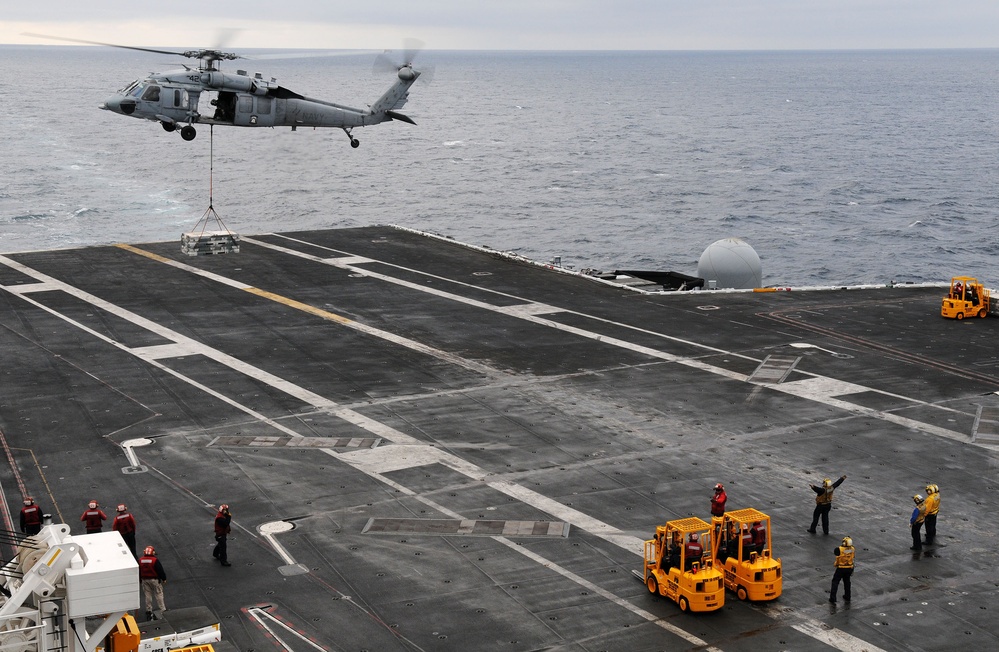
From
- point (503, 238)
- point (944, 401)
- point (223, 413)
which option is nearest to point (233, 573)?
point (223, 413)

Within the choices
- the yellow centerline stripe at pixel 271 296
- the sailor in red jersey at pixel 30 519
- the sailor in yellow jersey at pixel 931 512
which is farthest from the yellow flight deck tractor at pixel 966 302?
the sailor in red jersey at pixel 30 519

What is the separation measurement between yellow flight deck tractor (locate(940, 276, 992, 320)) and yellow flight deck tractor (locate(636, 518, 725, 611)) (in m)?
33.2

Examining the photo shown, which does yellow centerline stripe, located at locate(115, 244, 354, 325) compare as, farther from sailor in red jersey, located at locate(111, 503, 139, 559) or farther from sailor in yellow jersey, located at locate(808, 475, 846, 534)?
sailor in yellow jersey, located at locate(808, 475, 846, 534)

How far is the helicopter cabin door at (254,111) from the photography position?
5581 cm

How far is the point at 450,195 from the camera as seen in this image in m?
146

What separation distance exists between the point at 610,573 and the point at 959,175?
14548cm

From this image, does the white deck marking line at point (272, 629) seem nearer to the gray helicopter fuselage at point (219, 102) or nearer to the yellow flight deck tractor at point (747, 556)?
the yellow flight deck tractor at point (747, 556)

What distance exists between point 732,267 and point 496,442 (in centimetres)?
3507

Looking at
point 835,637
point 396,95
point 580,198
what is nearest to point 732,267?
point 396,95

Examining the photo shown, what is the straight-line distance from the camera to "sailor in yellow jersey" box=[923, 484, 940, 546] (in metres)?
29.6

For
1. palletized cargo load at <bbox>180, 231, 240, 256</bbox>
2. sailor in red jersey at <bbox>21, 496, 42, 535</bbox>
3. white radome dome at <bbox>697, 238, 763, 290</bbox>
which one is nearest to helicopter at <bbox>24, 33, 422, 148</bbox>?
palletized cargo load at <bbox>180, 231, 240, 256</bbox>

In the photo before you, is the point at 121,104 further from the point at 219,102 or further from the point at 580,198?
the point at 580,198

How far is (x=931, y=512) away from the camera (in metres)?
29.8

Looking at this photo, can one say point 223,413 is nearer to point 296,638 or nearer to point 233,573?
point 233,573
